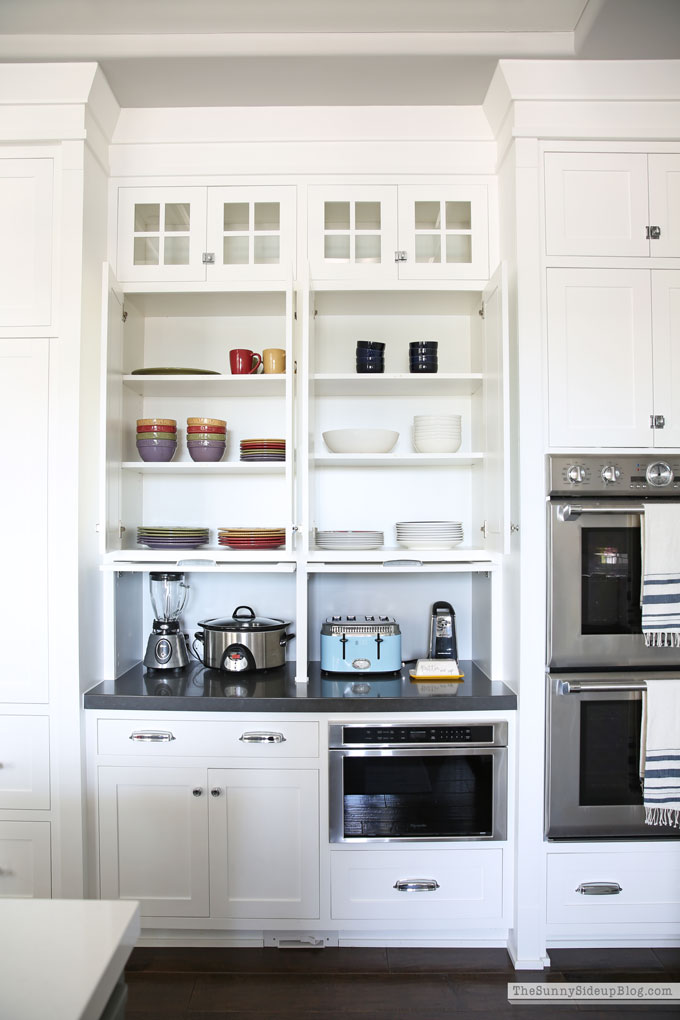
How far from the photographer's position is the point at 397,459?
245 cm

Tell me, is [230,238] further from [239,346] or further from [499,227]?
[499,227]

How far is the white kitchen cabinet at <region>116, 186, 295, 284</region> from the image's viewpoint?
2453mm

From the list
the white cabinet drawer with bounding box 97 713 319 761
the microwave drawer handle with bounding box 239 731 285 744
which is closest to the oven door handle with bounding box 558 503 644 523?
the white cabinet drawer with bounding box 97 713 319 761

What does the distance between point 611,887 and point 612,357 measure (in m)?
1.73

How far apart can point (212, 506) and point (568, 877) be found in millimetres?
1849

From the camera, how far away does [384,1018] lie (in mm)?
1965

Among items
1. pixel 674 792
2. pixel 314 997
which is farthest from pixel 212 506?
pixel 674 792

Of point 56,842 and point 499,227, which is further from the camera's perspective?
point 499,227

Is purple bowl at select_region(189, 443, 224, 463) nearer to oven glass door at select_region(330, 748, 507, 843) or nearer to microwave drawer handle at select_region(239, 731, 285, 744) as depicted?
microwave drawer handle at select_region(239, 731, 285, 744)

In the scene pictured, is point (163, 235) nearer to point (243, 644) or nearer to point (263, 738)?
point (243, 644)

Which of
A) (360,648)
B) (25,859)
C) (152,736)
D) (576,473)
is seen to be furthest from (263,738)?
(576,473)

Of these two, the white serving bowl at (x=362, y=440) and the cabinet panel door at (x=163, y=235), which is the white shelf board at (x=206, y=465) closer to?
the white serving bowl at (x=362, y=440)

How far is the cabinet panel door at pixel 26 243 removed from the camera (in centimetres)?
225

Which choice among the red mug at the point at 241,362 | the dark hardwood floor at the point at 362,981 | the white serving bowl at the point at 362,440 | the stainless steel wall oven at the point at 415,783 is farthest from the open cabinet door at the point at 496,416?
the dark hardwood floor at the point at 362,981
